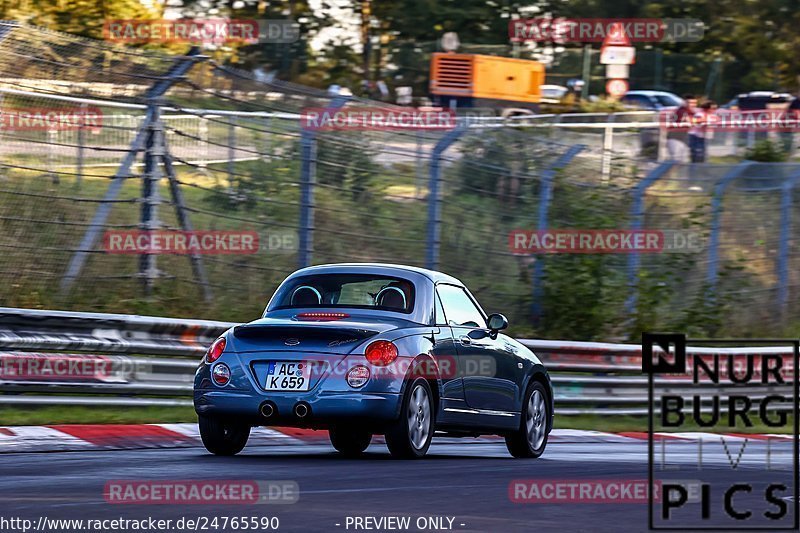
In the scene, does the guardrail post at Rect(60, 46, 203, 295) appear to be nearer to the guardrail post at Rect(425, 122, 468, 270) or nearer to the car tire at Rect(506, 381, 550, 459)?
the guardrail post at Rect(425, 122, 468, 270)

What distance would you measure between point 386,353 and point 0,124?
5955mm

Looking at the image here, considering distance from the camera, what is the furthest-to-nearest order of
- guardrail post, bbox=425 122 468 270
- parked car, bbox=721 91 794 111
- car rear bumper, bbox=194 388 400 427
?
1. parked car, bbox=721 91 794 111
2. guardrail post, bbox=425 122 468 270
3. car rear bumper, bbox=194 388 400 427

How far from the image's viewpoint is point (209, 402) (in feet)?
34.0

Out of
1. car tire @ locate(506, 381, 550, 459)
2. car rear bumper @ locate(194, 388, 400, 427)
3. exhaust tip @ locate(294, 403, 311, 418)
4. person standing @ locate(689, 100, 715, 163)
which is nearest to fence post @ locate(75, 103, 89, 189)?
car tire @ locate(506, 381, 550, 459)

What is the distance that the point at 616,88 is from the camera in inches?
1617

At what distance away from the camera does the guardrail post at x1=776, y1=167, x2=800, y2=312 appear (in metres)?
21.2

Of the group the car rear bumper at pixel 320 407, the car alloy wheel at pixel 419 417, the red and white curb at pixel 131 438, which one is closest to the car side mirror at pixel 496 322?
the car alloy wheel at pixel 419 417

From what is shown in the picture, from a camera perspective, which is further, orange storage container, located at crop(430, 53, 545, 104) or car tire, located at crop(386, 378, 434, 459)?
orange storage container, located at crop(430, 53, 545, 104)

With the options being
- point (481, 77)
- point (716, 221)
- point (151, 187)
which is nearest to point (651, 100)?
point (481, 77)

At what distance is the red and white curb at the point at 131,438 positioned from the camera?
10930mm

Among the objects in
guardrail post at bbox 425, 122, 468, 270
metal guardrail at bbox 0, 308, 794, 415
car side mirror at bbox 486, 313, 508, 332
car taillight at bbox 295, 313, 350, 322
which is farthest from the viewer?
guardrail post at bbox 425, 122, 468, 270

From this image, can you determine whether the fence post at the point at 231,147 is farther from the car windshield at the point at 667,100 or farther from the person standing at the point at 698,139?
the car windshield at the point at 667,100

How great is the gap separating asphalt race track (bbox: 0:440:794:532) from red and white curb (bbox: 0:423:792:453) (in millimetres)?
382

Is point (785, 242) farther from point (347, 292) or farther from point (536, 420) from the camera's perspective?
point (347, 292)
